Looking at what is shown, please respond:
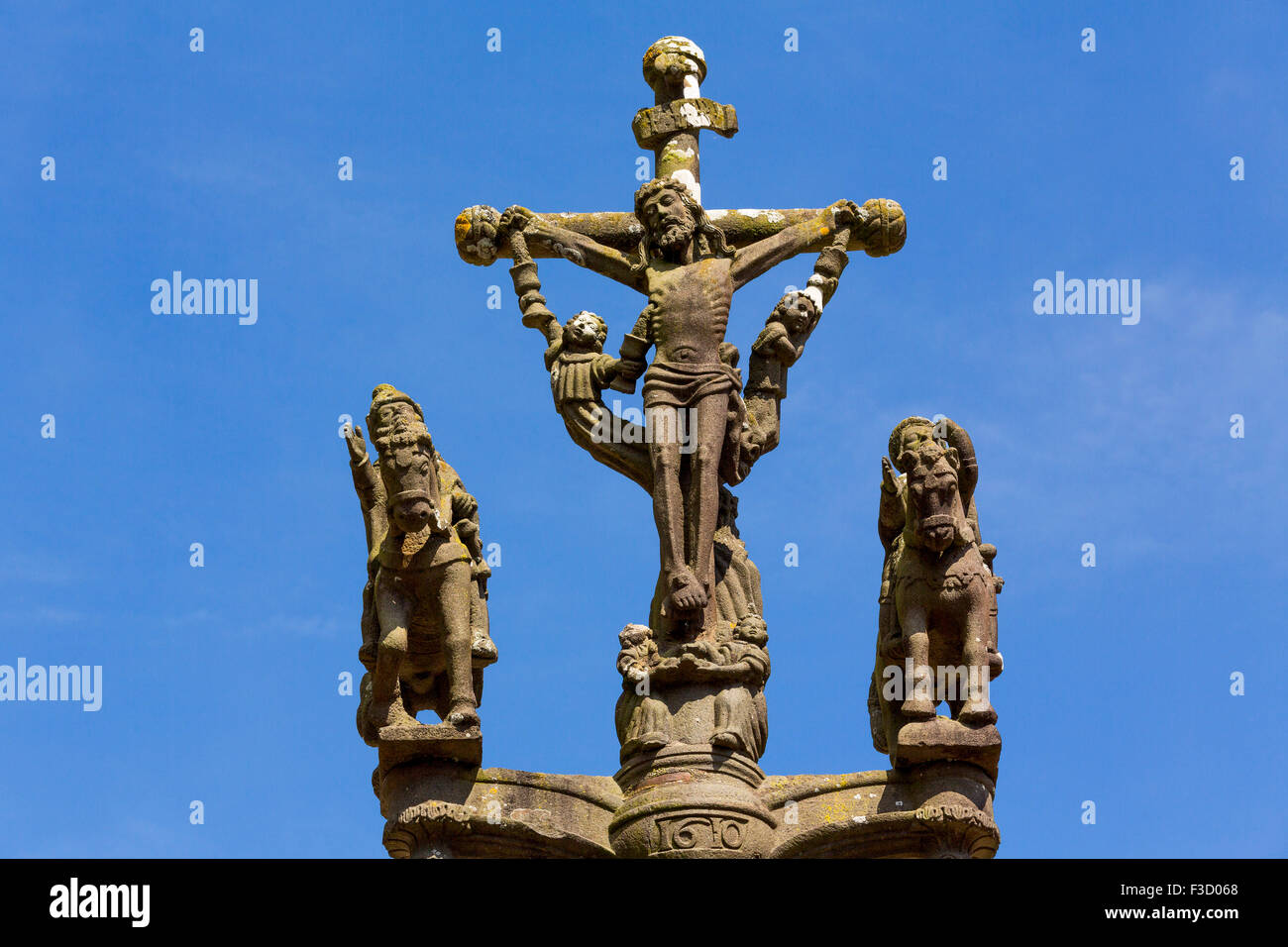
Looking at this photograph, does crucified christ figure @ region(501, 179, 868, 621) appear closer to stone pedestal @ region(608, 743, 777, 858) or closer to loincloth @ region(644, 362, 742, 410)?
loincloth @ region(644, 362, 742, 410)

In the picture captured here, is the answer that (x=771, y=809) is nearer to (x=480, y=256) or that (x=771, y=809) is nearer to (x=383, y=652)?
(x=383, y=652)

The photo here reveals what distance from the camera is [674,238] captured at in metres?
30.8

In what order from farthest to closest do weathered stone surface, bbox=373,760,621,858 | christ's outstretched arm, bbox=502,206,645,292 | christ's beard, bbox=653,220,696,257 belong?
christ's outstretched arm, bbox=502,206,645,292, christ's beard, bbox=653,220,696,257, weathered stone surface, bbox=373,760,621,858

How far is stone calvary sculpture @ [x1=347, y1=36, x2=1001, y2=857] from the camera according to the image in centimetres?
2839

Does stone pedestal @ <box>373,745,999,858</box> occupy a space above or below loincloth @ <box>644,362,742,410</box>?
below

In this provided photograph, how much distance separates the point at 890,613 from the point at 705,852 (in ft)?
8.23

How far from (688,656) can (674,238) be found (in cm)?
374

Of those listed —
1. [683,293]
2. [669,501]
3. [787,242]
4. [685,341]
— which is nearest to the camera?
[669,501]

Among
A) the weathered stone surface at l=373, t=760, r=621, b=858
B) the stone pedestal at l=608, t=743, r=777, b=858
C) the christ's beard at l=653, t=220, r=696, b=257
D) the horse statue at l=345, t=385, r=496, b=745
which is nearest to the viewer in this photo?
the stone pedestal at l=608, t=743, r=777, b=858

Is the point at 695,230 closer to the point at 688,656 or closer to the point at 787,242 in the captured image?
the point at 787,242

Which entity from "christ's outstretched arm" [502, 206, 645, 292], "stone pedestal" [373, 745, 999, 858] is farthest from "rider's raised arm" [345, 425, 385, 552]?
"christ's outstretched arm" [502, 206, 645, 292]

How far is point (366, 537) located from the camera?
2938cm

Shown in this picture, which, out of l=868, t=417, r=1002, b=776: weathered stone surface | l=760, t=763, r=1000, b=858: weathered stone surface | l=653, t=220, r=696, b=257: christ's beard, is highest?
l=653, t=220, r=696, b=257: christ's beard

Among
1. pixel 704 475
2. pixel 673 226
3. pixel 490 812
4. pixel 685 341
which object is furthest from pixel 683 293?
pixel 490 812
